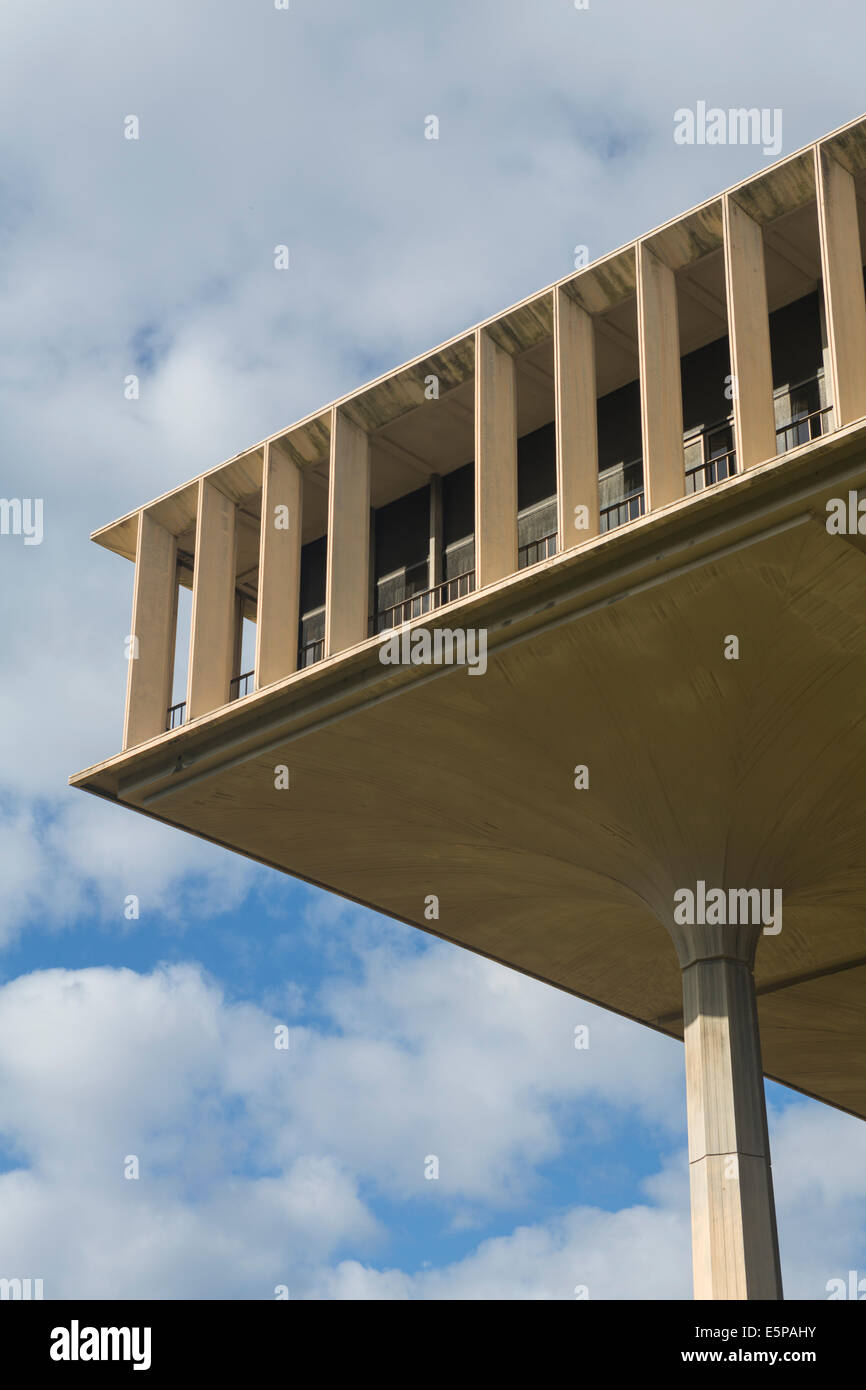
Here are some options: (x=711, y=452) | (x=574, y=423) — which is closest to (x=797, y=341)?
(x=711, y=452)

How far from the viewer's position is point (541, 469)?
26219mm

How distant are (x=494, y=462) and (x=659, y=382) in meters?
2.54

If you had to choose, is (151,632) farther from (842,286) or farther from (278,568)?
(842,286)

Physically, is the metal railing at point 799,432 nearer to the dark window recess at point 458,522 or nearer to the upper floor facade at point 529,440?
the upper floor facade at point 529,440

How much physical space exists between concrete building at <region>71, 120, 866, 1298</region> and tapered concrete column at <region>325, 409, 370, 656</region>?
1.8 inches

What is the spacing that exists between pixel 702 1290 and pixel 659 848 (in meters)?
5.65

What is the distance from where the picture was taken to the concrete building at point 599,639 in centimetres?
2058

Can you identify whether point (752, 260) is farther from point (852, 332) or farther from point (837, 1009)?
point (837, 1009)

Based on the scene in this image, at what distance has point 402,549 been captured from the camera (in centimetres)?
2772

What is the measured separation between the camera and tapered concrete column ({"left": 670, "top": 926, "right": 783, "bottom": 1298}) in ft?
70.1

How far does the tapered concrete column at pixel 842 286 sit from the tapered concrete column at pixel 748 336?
2.97 ft

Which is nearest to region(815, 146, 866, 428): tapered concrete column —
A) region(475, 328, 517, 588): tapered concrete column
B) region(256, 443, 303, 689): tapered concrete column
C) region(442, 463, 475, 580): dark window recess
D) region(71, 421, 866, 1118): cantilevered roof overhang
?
region(71, 421, 866, 1118): cantilevered roof overhang
